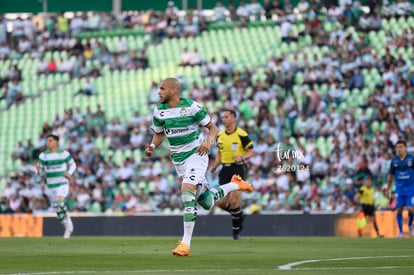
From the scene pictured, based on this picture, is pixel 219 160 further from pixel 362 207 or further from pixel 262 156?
pixel 262 156

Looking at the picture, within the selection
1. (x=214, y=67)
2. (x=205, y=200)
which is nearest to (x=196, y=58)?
(x=214, y=67)

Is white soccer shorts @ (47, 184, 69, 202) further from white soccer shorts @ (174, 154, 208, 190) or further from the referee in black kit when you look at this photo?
white soccer shorts @ (174, 154, 208, 190)

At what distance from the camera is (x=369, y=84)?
114 ft

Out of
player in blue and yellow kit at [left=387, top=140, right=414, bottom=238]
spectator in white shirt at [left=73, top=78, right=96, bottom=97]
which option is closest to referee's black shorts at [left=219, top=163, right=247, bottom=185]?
player in blue and yellow kit at [left=387, top=140, right=414, bottom=238]

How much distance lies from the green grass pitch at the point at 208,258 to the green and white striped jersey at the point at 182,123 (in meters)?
1.43

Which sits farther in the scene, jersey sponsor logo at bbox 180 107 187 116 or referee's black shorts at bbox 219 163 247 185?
referee's black shorts at bbox 219 163 247 185

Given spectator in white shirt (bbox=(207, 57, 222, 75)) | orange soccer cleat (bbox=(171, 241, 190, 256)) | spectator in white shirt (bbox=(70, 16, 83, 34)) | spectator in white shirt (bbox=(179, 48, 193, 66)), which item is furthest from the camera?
spectator in white shirt (bbox=(70, 16, 83, 34))

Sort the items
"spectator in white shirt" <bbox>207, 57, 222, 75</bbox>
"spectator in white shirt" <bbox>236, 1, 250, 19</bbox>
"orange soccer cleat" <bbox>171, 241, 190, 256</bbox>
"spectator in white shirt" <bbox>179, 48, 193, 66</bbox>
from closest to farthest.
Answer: "orange soccer cleat" <bbox>171, 241, 190, 256</bbox> → "spectator in white shirt" <bbox>207, 57, 222, 75</bbox> → "spectator in white shirt" <bbox>179, 48, 193, 66</bbox> → "spectator in white shirt" <bbox>236, 1, 250, 19</bbox>

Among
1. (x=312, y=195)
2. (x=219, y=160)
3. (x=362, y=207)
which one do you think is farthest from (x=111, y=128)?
(x=219, y=160)

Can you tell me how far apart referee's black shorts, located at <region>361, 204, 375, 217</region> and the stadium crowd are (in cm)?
125

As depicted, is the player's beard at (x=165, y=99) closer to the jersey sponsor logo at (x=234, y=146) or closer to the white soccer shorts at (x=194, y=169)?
the white soccer shorts at (x=194, y=169)

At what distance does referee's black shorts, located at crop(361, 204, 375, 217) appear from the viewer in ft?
89.4

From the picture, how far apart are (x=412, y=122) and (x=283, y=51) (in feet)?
24.6

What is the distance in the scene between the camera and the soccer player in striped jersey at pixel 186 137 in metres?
15.2
